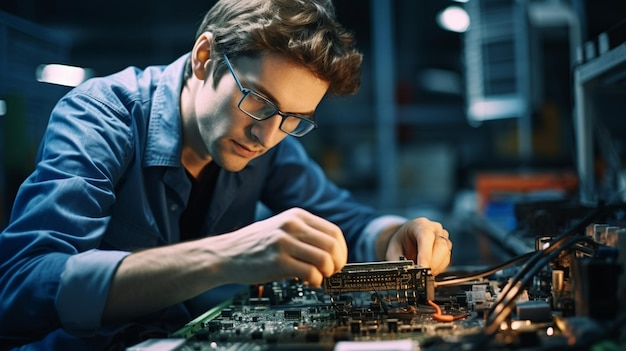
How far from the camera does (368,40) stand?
631cm

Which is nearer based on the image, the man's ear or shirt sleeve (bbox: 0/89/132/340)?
shirt sleeve (bbox: 0/89/132/340)

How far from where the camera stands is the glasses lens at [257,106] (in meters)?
1.35

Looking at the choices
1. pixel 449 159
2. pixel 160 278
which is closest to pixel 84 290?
pixel 160 278

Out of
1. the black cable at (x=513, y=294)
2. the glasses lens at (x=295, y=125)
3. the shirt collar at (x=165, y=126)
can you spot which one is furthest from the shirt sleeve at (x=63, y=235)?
the black cable at (x=513, y=294)

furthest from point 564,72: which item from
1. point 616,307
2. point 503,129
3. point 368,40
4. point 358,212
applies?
point 616,307

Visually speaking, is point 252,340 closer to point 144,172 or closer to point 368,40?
point 144,172

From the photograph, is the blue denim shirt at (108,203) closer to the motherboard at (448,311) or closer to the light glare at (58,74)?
the motherboard at (448,311)

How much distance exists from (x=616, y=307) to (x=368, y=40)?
570cm

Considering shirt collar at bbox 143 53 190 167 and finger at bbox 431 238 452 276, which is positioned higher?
shirt collar at bbox 143 53 190 167

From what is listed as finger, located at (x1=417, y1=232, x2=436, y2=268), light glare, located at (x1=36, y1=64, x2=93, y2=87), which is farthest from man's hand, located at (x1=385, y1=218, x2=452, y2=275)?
light glare, located at (x1=36, y1=64, x2=93, y2=87)

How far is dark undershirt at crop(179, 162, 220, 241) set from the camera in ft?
5.53

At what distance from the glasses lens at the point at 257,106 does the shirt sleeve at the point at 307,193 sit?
558 millimetres

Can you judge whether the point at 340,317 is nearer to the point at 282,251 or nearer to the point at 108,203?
the point at 282,251

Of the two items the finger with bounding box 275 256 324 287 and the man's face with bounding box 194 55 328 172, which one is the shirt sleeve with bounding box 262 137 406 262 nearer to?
the man's face with bounding box 194 55 328 172
